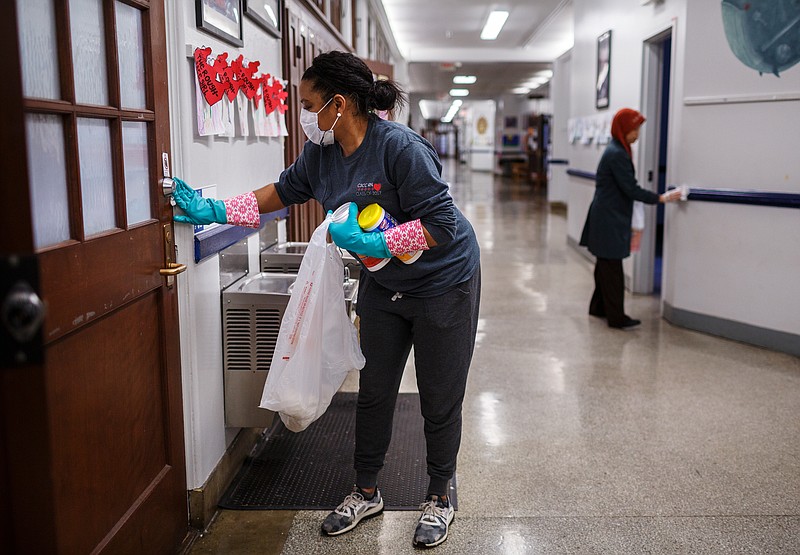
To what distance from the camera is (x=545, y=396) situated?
12.1ft

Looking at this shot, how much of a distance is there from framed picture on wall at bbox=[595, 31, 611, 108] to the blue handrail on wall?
2390 mm

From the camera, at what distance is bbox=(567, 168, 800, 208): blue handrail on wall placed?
4223 millimetres

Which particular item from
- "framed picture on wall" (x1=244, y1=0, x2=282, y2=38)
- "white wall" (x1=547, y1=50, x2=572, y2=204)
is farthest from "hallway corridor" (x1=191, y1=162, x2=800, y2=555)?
"white wall" (x1=547, y1=50, x2=572, y2=204)

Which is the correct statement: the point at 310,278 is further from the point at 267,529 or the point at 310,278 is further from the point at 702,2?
the point at 702,2

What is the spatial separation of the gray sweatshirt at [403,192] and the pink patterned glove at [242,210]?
0.66ft

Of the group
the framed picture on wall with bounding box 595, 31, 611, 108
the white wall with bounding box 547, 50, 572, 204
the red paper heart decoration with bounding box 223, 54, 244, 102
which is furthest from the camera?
the white wall with bounding box 547, 50, 572, 204

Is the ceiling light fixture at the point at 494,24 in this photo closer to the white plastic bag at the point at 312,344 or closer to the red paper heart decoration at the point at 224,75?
the red paper heart decoration at the point at 224,75

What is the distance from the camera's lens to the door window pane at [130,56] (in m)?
1.84

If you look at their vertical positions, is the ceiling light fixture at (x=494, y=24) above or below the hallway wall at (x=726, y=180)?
above

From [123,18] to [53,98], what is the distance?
41 cm

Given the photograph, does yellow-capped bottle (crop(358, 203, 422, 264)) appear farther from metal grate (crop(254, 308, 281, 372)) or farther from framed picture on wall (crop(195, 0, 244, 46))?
framed picture on wall (crop(195, 0, 244, 46))

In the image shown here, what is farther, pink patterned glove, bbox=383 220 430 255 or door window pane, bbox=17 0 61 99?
pink patterned glove, bbox=383 220 430 255

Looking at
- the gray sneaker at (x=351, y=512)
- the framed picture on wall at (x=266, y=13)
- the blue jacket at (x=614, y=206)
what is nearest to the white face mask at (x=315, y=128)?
the framed picture on wall at (x=266, y=13)

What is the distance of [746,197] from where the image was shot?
4.44m
